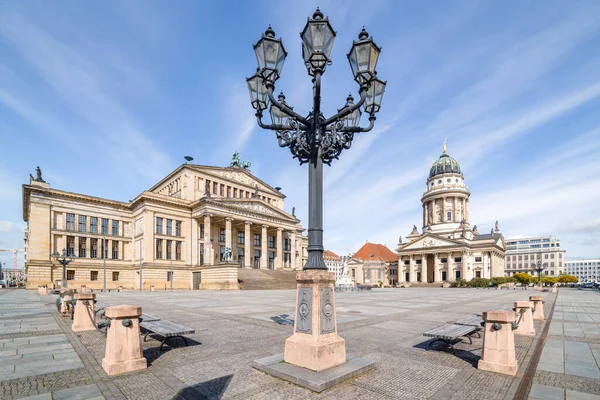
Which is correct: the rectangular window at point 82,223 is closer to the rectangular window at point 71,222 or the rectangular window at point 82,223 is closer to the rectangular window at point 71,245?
the rectangular window at point 71,222

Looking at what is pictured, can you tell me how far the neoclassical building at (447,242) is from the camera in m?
83.0

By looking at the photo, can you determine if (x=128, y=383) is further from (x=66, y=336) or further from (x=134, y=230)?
(x=134, y=230)

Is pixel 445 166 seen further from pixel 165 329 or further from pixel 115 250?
pixel 165 329

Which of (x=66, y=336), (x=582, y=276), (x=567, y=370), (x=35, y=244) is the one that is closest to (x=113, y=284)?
(x=35, y=244)

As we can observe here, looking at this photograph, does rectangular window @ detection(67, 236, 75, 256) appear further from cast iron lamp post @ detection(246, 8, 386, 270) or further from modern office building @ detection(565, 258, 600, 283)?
modern office building @ detection(565, 258, 600, 283)

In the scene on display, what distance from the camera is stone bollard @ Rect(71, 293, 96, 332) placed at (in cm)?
1070

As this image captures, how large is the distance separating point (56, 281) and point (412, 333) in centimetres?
4763

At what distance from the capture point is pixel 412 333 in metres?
10.5

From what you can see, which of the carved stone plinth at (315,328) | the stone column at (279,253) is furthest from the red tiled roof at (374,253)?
the carved stone plinth at (315,328)

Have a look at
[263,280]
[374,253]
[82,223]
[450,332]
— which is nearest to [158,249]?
[82,223]

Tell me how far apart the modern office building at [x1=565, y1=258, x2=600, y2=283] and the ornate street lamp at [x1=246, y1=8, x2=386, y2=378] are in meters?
237

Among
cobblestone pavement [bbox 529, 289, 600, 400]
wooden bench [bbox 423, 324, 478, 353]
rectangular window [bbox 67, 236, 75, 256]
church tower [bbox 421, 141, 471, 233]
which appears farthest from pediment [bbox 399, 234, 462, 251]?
wooden bench [bbox 423, 324, 478, 353]

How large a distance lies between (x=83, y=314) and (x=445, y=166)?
105 m

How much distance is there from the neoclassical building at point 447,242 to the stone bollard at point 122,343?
290ft
